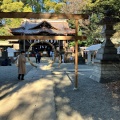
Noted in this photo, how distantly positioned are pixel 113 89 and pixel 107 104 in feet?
7.68

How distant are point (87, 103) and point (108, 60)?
4792mm

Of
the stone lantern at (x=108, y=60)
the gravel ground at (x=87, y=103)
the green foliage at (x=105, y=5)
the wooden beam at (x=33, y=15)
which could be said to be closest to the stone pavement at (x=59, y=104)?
the gravel ground at (x=87, y=103)

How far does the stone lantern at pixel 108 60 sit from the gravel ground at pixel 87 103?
1.60 meters

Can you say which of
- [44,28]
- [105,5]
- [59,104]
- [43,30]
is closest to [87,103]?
[59,104]

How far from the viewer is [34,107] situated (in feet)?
22.4

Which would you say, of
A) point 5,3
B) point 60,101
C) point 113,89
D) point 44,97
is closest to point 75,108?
point 60,101

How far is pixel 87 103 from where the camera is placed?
24.4 feet

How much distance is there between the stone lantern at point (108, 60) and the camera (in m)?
11.7

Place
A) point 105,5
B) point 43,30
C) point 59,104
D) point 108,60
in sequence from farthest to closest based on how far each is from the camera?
point 43,30 < point 105,5 < point 108,60 < point 59,104

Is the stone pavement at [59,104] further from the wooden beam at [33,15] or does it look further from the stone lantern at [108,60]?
the wooden beam at [33,15]

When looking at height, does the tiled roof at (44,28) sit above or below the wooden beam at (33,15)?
above

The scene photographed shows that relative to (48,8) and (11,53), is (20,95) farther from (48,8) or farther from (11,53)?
(48,8)

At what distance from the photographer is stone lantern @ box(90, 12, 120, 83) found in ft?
38.2

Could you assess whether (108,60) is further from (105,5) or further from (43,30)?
(43,30)
